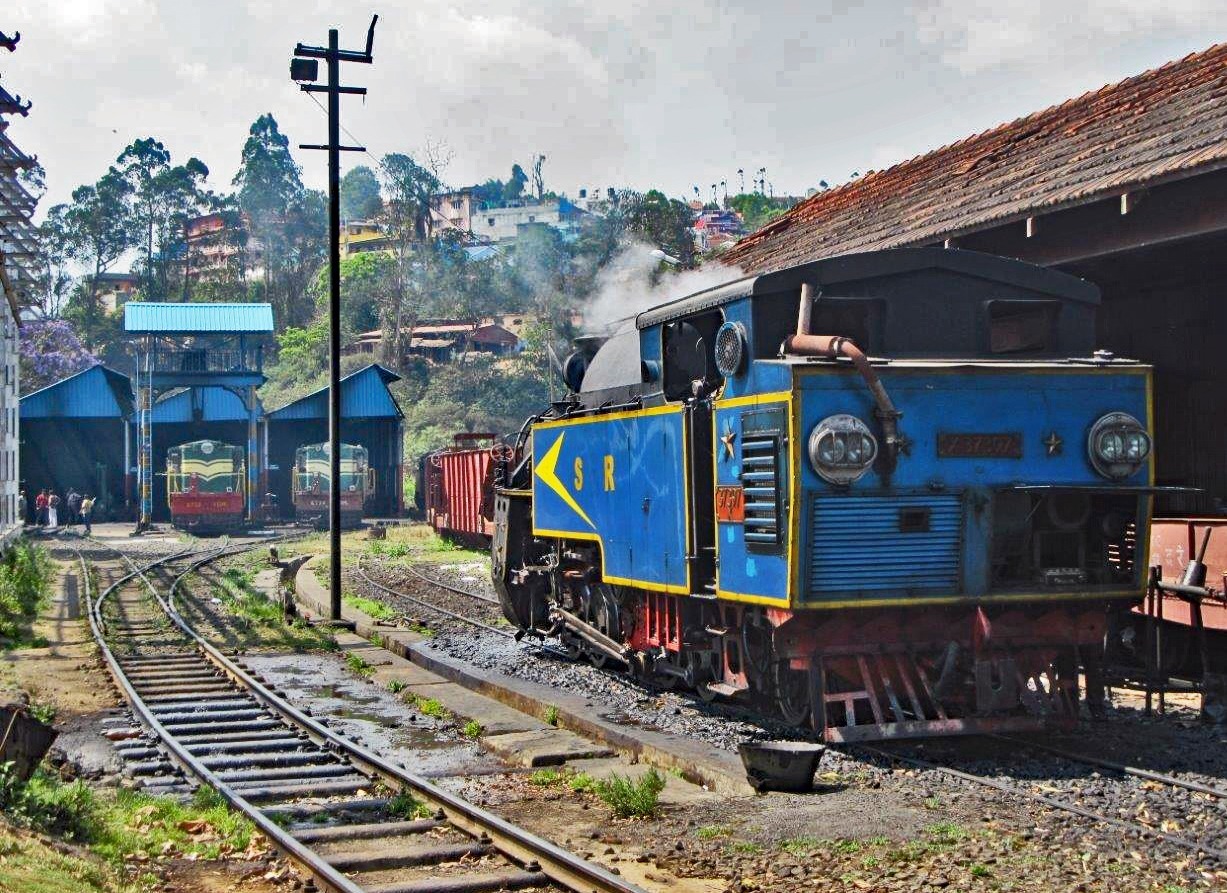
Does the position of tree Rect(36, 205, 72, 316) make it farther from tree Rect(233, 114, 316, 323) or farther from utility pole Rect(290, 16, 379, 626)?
utility pole Rect(290, 16, 379, 626)

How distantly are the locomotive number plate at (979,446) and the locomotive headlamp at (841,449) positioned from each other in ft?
1.87

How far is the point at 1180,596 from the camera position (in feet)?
33.0

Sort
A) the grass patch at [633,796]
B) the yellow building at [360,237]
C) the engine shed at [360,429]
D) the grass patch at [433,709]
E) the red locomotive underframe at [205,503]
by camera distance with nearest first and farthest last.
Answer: the grass patch at [633,796]
the grass patch at [433,709]
the red locomotive underframe at [205,503]
the engine shed at [360,429]
the yellow building at [360,237]

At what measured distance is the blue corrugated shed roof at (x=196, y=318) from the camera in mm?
47594

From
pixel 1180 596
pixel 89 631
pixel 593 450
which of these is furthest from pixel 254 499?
pixel 1180 596

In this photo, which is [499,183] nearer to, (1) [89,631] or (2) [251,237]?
(2) [251,237]

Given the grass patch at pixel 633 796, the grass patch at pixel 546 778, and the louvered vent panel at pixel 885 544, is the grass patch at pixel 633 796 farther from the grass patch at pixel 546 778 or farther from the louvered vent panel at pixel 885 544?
the louvered vent panel at pixel 885 544

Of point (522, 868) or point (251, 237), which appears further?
point (251, 237)

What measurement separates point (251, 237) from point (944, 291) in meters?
91.4

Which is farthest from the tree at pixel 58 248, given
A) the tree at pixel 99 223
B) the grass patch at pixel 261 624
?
the grass patch at pixel 261 624

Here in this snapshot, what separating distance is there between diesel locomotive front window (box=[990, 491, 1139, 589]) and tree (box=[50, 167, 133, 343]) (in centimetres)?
8713

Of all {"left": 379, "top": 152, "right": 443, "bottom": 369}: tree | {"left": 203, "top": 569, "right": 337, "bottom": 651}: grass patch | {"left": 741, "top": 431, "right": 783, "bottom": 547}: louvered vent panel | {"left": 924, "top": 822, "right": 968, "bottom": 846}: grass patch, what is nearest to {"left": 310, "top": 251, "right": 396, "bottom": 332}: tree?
{"left": 379, "top": 152, "right": 443, "bottom": 369}: tree

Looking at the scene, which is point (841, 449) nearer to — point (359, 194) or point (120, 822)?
point (120, 822)

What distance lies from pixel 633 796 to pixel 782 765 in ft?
2.89
